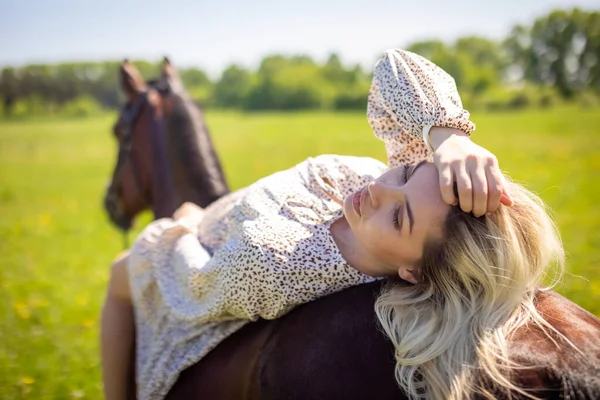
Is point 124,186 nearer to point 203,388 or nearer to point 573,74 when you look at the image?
point 203,388

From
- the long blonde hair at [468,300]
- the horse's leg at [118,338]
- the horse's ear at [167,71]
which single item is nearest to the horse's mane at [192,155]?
the horse's ear at [167,71]

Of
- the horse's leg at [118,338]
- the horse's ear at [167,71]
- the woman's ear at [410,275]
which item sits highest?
the horse's ear at [167,71]

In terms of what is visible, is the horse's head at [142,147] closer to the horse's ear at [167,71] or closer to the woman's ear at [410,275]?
the horse's ear at [167,71]

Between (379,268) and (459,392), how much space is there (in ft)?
2.01

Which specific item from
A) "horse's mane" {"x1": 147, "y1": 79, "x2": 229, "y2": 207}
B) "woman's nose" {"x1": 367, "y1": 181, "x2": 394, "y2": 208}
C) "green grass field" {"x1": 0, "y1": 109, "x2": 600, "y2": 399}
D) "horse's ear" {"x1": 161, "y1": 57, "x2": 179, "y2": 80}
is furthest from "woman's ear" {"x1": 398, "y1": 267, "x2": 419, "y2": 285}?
"horse's ear" {"x1": 161, "y1": 57, "x2": 179, "y2": 80}

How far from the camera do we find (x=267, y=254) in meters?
1.87

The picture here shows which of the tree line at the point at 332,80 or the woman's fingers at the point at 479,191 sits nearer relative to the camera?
the woman's fingers at the point at 479,191

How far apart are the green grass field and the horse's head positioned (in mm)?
1509

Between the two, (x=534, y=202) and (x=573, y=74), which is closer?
(x=534, y=202)

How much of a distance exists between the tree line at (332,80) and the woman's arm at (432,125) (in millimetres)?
38979

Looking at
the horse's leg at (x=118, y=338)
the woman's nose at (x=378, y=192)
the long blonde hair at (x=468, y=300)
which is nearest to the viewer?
the long blonde hair at (x=468, y=300)

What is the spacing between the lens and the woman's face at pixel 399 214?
174 cm

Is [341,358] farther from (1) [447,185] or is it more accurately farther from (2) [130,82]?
(2) [130,82]

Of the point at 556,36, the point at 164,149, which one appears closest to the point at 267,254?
the point at 164,149
